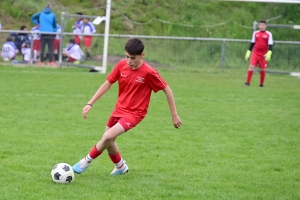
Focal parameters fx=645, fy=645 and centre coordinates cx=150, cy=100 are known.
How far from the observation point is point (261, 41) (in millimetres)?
17844

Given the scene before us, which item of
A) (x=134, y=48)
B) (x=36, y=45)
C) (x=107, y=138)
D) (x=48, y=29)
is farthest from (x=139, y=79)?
(x=48, y=29)

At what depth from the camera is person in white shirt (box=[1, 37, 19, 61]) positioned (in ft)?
63.4

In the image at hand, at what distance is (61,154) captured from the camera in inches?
308

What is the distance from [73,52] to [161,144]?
11.8 m

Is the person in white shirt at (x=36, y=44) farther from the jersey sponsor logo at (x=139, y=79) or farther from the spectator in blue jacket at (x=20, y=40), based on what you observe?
the jersey sponsor logo at (x=139, y=79)

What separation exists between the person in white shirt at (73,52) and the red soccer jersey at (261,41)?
5.62m

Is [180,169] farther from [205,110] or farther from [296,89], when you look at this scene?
[296,89]

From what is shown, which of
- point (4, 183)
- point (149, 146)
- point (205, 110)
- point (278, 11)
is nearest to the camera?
point (4, 183)

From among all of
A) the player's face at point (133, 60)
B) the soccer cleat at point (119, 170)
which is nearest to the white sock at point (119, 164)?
the soccer cleat at point (119, 170)

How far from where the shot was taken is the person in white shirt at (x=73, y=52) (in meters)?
20.1

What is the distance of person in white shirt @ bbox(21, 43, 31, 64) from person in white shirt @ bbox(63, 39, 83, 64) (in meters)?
1.18

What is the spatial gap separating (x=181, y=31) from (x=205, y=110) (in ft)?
42.1

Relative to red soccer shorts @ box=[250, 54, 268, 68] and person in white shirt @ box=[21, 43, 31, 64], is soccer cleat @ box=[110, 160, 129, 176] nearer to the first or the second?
red soccer shorts @ box=[250, 54, 268, 68]

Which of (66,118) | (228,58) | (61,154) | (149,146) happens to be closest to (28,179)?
(61,154)
